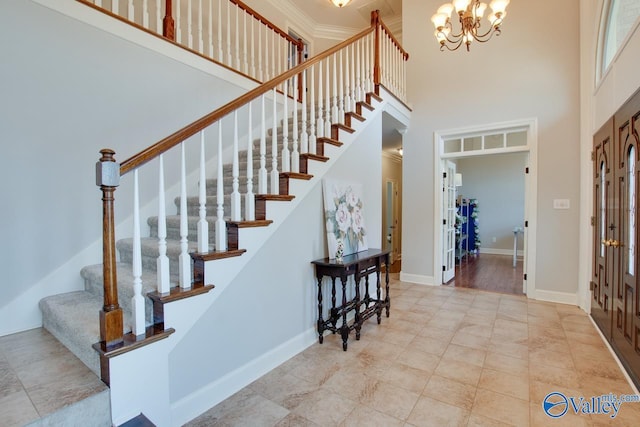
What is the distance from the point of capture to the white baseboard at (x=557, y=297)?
3.95 meters

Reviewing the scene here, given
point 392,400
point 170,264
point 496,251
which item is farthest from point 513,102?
point 496,251

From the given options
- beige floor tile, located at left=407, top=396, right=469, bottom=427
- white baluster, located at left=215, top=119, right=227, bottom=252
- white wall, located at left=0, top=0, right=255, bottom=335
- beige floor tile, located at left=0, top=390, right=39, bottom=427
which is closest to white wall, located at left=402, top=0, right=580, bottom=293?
beige floor tile, located at left=407, top=396, right=469, bottom=427

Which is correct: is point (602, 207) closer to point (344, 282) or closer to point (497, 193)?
point (344, 282)

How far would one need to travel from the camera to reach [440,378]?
7.44ft

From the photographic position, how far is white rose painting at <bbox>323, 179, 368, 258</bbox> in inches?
115

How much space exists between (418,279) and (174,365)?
407 cm

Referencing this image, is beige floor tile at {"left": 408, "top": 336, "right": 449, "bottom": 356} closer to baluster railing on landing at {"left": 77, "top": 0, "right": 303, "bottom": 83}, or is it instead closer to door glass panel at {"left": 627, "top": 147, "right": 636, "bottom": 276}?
door glass panel at {"left": 627, "top": 147, "right": 636, "bottom": 276}

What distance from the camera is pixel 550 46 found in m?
4.04

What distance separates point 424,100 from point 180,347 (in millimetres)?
4787

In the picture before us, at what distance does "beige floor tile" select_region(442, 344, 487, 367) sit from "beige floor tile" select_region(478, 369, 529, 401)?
15cm

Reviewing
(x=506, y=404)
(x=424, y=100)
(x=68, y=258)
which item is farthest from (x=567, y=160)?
(x=68, y=258)

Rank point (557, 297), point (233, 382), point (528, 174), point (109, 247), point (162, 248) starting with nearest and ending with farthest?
point (109, 247) < point (162, 248) < point (233, 382) < point (557, 297) < point (528, 174)

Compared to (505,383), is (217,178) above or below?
above

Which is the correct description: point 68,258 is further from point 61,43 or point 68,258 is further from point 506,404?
point 506,404
